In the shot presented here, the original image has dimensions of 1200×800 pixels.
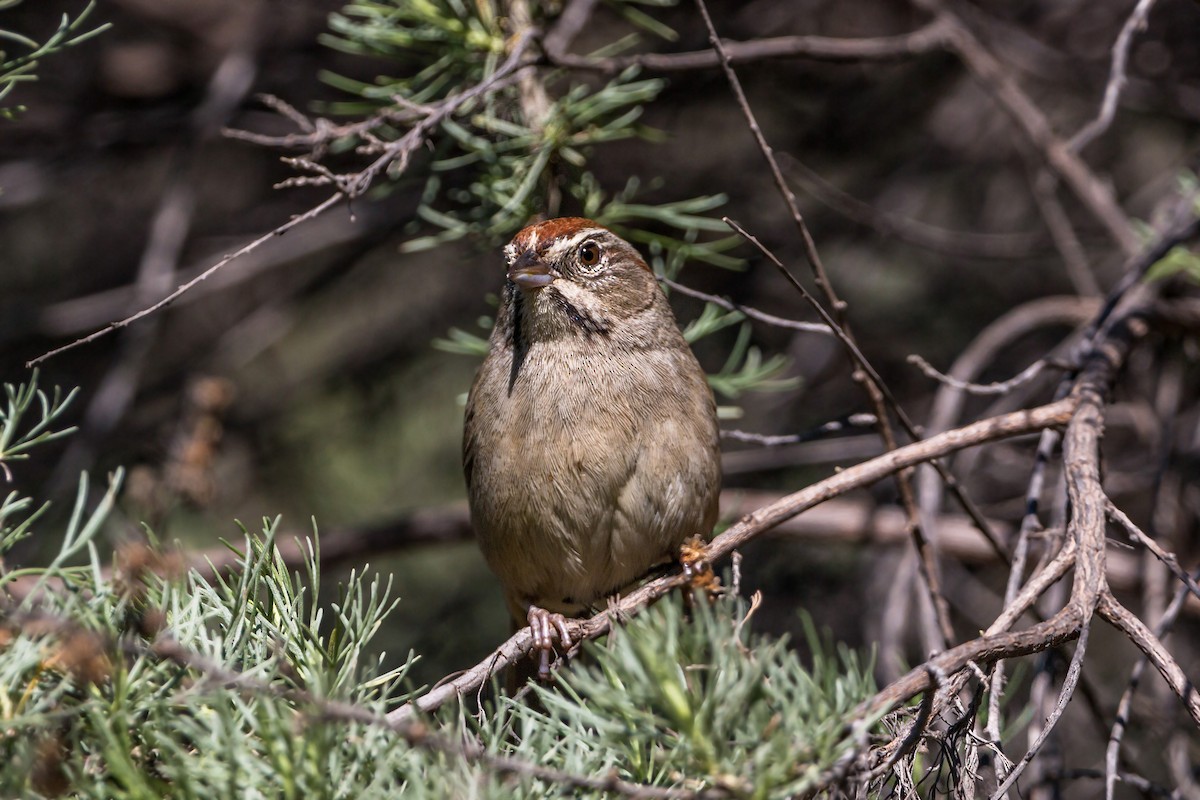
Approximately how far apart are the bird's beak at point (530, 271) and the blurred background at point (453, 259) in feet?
5.17

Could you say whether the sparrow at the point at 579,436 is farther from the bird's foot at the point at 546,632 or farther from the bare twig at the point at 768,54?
the bare twig at the point at 768,54

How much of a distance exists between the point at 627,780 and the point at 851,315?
176 inches

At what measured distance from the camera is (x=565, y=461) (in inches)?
134

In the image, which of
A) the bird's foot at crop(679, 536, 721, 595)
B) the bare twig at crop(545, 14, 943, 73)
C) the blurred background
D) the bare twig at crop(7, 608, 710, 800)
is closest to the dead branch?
the bare twig at crop(545, 14, 943, 73)

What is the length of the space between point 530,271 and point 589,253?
286 millimetres

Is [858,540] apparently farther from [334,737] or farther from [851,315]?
[334,737]

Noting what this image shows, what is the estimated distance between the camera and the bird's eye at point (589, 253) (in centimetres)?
367

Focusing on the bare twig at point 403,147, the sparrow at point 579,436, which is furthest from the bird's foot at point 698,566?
the bare twig at point 403,147

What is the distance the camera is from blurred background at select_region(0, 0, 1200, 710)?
5246 millimetres

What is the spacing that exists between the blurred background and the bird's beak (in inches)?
62.0

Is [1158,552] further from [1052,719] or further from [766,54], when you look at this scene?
[766,54]

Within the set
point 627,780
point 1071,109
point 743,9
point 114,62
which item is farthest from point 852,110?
point 627,780

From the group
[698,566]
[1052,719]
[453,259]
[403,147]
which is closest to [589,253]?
[403,147]

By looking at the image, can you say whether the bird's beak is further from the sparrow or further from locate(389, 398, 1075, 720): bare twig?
locate(389, 398, 1075, 720): bare twig
